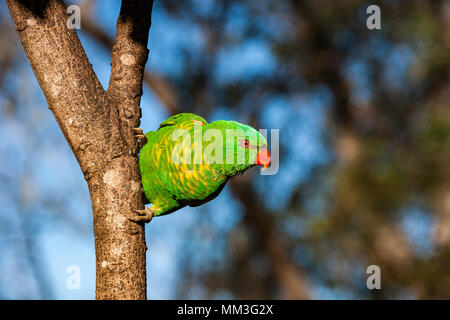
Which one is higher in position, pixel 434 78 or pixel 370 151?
pixel 434 78

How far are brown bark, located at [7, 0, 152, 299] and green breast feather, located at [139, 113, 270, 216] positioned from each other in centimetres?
42

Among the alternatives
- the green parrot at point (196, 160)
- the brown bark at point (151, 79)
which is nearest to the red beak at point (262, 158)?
the green parrot at point (196, 160)

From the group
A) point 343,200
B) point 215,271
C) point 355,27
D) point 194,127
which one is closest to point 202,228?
point 215,271

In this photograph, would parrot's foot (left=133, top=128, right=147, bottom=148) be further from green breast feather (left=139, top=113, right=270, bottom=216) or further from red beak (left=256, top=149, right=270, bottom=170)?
red beak (left=256, top=149, right=270, bottom=170)

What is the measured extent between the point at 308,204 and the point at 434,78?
11.4ft

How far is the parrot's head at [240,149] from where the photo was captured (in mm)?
2721

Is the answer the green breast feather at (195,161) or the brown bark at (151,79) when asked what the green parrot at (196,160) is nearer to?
the green breast feather at (195,161)

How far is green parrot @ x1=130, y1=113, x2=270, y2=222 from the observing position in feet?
8.96

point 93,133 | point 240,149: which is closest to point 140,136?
point 93,133

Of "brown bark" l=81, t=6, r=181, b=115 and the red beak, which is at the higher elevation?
"brown bark" l=81, t=6, r=181, b=115

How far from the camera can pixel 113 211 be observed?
232cm

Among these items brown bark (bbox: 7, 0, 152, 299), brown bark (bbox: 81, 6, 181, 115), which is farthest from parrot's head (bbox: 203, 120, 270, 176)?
brown bark (bbox: 81, 6, 181, 115)

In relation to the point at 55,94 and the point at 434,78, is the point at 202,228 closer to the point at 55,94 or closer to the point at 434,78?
the point at 434,78

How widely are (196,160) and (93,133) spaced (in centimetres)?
68
